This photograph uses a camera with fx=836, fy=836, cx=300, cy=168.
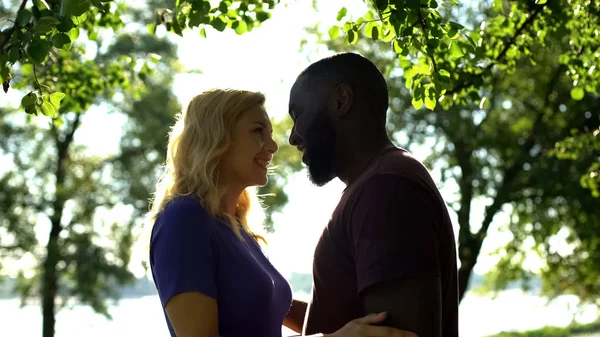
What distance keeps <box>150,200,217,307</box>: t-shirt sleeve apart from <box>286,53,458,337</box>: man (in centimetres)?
51

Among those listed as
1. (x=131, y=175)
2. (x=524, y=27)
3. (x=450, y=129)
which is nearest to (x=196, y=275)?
(x=524, y=27)

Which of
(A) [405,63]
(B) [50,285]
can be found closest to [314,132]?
(A) [405,63]

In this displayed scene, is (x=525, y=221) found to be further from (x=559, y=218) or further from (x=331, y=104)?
(x=331, y=104)

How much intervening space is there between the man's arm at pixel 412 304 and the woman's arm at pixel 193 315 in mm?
886

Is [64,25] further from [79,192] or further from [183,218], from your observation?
[79,192]

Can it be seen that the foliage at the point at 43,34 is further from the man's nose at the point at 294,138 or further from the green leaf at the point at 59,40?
the man's nose at the point at 294,138

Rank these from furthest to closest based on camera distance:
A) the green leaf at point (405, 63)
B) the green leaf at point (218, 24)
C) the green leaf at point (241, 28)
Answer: the green leaf at point (241, 28)
the green leaf at point (218, 24)
the green leaf at point (405, 63)

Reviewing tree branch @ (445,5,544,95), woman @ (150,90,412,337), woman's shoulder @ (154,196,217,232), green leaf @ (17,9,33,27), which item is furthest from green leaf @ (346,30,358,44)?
green leaf @ (17,9,33,27)

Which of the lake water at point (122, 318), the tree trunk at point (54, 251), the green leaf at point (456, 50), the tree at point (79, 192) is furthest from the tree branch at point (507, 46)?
the tree trunk at point (54, 251)

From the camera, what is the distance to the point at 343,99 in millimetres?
3262

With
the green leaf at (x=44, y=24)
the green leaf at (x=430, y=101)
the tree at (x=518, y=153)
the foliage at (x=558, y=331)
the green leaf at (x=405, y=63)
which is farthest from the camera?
the foliage at (x=558, y=331)

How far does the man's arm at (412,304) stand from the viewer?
9.12 feet

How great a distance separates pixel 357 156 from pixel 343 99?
0.23 metres

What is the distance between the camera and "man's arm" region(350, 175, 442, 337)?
2.78m
